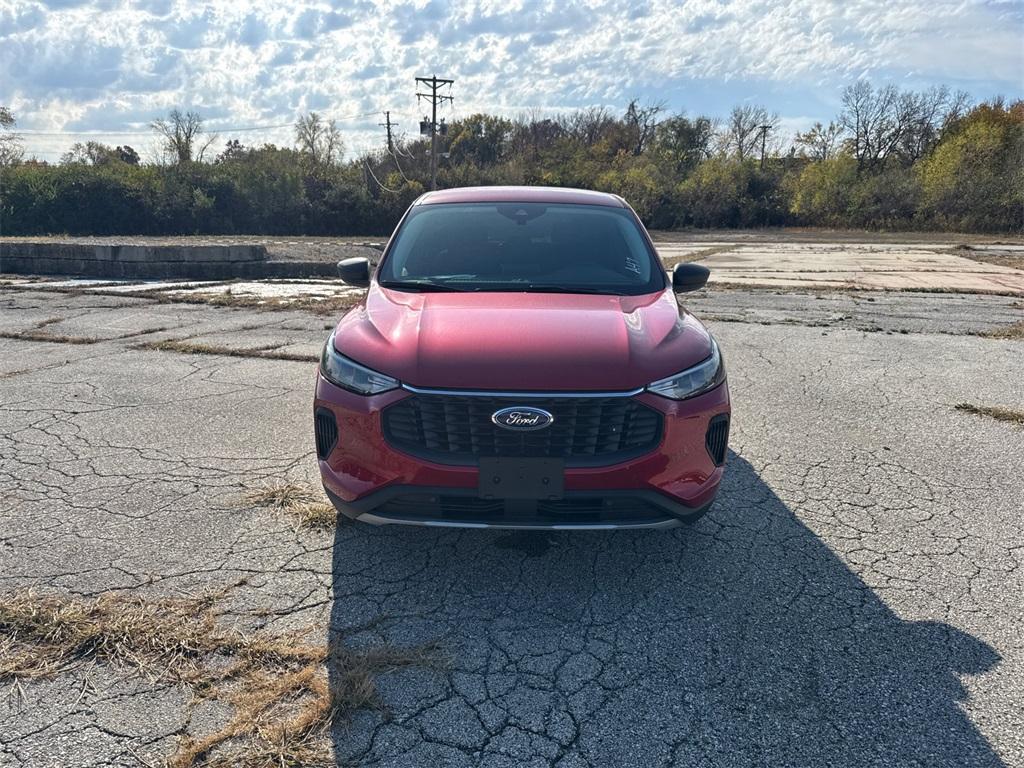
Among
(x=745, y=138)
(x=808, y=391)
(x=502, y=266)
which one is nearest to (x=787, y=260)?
(x=808, y=391)

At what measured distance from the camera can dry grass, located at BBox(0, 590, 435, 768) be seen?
2.02m

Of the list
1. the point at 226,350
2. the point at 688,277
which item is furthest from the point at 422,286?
the point at 226,350

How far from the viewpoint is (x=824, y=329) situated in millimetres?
8953

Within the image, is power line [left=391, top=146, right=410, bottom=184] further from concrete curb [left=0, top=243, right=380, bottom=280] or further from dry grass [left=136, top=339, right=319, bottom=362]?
dry grass [left=136, top=339, right=319, bottom=362]

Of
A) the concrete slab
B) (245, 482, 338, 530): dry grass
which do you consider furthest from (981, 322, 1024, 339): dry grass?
(245, 482, 338, 530): dry grass

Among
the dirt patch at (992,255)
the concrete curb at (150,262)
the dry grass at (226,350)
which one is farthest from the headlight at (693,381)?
the dirt patch at (992,255)

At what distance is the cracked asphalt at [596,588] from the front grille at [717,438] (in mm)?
547

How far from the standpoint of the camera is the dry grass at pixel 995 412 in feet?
17.2

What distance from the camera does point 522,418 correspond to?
2637 millimetres

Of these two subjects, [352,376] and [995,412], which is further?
[995,412]

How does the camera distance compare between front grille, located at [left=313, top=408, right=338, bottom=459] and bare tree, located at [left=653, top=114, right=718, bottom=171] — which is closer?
front grille, located at [left=313, top=408, right=338, bottom=459]

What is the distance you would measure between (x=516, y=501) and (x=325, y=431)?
2.97 feet

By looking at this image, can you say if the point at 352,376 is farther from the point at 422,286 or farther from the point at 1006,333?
the point at 1006,333

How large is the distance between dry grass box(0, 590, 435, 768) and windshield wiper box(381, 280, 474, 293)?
1782 millimetres
